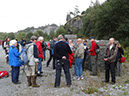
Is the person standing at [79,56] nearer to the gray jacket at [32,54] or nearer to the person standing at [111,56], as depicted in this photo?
the person standing at [111,56]

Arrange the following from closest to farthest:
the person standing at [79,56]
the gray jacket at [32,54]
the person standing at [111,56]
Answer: the gray jacket at [32,54], the person standing at [111,56], the person standing at [79,56]

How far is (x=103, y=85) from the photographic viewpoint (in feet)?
19.2

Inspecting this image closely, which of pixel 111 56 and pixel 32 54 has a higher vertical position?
pixel 32 54

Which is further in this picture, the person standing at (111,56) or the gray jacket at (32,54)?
the person standing at (111,56)

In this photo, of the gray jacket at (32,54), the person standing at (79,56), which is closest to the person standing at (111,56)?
the person standing at (79,56)

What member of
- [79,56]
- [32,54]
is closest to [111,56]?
[79,56]

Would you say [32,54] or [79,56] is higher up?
[32,54]

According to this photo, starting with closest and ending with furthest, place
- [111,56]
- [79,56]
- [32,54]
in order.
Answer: [32,54], [111,56], [79,56]

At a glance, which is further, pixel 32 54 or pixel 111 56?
pixel 111 56

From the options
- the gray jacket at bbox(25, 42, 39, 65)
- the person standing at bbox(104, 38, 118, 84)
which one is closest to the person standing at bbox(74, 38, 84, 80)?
the person standing at bbox(104, 38, 118, 84)

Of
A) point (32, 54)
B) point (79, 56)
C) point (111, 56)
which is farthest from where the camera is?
point (79, 56)

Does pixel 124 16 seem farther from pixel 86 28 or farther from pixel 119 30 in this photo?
pixel 86 28

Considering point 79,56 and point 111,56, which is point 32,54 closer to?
point 79,56

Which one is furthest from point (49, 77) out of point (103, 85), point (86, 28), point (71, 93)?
point (86, 28)
